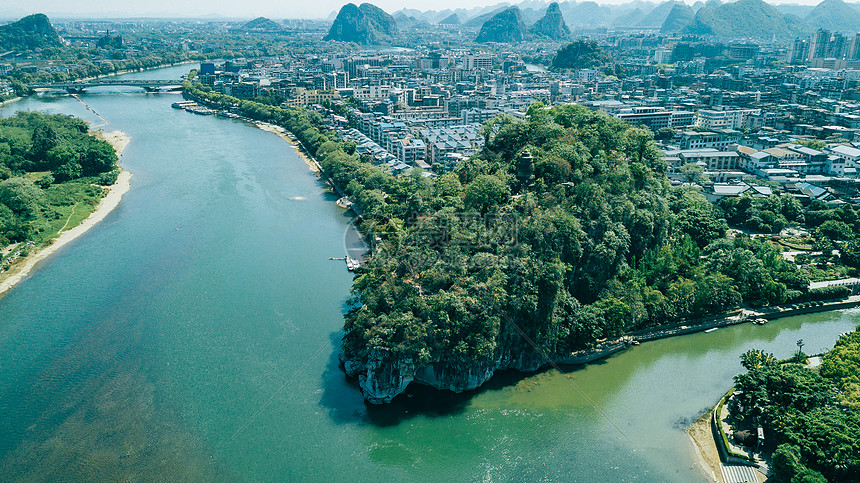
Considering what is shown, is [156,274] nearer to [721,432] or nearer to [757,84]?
[721,432]

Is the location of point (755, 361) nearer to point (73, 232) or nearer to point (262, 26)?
point (73, 232)

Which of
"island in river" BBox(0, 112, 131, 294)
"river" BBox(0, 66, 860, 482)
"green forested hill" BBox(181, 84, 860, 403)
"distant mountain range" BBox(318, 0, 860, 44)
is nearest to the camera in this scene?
"river" BBox(0, 66, 860, 482)

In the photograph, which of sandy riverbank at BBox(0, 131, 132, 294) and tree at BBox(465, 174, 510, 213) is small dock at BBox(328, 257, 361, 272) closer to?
tree at BBox(465, 174, 510, 213)

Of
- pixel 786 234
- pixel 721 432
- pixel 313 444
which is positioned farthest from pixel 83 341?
pixel 786 234

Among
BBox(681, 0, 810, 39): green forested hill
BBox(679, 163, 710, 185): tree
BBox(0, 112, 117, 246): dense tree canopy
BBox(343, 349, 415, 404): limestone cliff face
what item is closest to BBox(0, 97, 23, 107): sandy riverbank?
BBox(0, 112, 117, 246): dense tree canopy

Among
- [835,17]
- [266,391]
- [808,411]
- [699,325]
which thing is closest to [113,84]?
[266,391]
